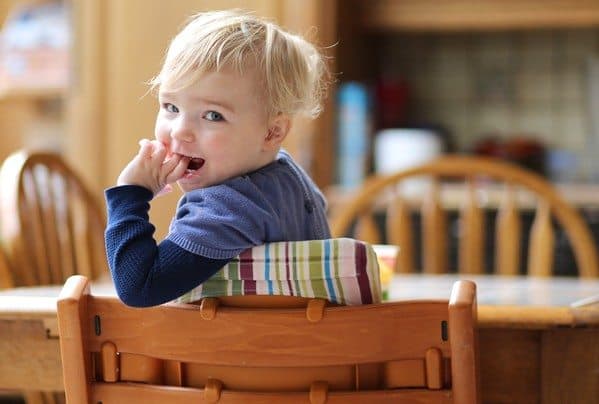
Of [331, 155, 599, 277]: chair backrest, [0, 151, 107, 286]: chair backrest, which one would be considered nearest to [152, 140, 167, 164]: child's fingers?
[0, 151, 107, 286]: chair backrest

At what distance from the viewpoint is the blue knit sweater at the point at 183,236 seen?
92 centimetres

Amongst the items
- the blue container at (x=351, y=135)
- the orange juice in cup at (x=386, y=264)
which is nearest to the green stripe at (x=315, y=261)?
the orange juice in cup at (x=386, y=264)

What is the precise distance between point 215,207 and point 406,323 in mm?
209

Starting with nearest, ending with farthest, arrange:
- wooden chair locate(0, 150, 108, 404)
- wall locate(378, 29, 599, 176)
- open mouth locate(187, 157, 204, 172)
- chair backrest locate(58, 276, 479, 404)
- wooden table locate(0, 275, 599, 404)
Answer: chair backrest locate(58, 276, 479, 404) < open mouth locate(187, 157, 204, 172) < wooden table locate(0, 275, 599, 404) < wooden chair locate(0, 150, 108, 404) < wall locate(378, 29, 599, 176)

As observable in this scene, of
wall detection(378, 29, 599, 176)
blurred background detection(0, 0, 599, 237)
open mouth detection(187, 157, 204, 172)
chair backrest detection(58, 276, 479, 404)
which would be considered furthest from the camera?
wall detection(378, 29, 599, 176)

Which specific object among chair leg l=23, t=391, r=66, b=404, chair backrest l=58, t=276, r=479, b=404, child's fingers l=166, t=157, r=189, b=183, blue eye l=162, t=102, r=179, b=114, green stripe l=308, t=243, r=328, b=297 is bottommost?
chair leg l=23, t=391, r=66, b=404

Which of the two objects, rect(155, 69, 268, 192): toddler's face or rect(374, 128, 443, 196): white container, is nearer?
rect(155, 69, 268, 192): toddler's face

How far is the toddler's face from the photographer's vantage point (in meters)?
0.98

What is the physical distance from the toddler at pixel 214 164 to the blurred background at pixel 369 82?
66.1 inches

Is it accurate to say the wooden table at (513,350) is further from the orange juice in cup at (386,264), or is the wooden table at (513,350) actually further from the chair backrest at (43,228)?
the chair backrest at (43,228)

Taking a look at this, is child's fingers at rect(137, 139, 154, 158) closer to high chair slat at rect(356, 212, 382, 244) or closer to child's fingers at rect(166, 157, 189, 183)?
child's fingers at rect(166, 157, 189, 183)

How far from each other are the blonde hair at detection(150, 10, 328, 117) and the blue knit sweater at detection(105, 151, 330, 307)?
4.1 inches

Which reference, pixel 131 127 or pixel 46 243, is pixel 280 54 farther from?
pixel 131 127

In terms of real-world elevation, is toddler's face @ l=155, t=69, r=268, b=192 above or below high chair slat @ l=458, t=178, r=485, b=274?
above
